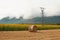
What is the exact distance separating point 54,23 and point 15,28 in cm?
1353

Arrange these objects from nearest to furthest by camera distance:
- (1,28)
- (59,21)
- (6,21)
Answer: (1,28)
(6,21)
(59,21)

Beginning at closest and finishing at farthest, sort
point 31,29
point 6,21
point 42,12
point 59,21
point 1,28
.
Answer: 1. point 31,29
2. point 1,28
3. point 42,12
4. point 6,21
5. point 59,21

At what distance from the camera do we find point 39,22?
3028cm

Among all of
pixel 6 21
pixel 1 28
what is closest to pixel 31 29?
pixel 1 28

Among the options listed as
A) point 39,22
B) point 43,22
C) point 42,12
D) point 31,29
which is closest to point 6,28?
point 31,29

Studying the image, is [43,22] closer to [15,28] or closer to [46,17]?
[46,17]

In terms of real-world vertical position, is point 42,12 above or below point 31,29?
above

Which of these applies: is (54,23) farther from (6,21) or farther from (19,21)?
(6,21)

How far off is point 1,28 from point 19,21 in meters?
10.5

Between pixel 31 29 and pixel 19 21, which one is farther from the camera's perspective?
pixel 19 21

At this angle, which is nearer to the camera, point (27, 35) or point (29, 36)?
point (29, 36)

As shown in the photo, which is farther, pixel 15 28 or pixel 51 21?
pixel 51 21

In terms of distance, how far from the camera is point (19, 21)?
27.7 m

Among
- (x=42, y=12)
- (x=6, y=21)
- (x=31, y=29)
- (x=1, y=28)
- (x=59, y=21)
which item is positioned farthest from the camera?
(x=59, y=21)
